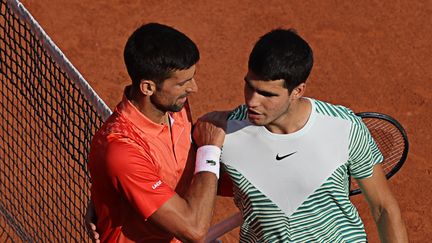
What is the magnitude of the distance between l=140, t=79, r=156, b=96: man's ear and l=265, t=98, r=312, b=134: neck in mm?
705

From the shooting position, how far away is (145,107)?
477cm

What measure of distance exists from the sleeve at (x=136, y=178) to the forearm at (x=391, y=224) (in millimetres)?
1290

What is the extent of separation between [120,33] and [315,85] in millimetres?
2747

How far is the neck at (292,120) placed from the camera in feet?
15.6

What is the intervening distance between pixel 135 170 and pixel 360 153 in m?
1.31

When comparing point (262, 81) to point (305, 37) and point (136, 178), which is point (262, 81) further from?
point (305, 37)

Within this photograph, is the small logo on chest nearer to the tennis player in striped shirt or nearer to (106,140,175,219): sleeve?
(106,140,175,219): sleeve

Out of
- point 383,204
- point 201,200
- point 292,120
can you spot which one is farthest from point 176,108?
point 383,204

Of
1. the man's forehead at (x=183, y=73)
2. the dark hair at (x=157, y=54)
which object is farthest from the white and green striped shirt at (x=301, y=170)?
the dark hair at (x=157, y=54)

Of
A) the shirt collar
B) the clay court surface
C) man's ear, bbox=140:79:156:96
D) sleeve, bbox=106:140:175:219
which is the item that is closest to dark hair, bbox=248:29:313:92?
man's ear, bbox=140:79:156:96

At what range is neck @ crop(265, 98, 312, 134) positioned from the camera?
4.74 meters

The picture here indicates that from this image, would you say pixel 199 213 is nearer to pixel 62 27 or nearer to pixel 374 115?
pixel 374 115

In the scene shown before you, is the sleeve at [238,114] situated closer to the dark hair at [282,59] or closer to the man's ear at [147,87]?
the dark hair at [282,59]

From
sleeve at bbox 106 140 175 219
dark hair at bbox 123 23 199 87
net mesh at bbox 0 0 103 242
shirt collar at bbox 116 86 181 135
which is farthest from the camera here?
net mesh at bbox 0 0 103 242
